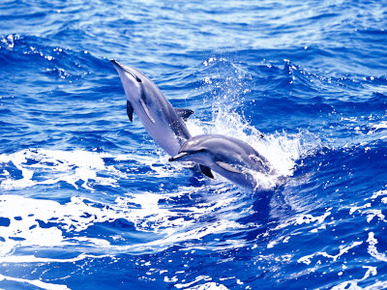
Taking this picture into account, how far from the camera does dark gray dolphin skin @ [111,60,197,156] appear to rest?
41.9 ft

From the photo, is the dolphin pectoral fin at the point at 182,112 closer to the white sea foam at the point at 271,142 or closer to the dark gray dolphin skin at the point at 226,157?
the dark gray dolphin skin at the point at 226,157


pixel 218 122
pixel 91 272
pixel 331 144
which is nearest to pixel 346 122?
pixel 331 144

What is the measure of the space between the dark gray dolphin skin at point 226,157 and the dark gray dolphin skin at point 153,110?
4.23ft

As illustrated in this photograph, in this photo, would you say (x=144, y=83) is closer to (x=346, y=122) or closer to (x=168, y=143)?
(x=168, y=143)

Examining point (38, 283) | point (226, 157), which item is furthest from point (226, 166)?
point (38, 283)

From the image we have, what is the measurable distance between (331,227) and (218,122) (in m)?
6.03

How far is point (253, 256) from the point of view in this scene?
10250 millimetres

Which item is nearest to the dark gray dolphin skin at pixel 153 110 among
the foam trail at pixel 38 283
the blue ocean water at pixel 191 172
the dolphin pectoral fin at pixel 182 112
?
the dolphin pectoral fin at pixel 182 112

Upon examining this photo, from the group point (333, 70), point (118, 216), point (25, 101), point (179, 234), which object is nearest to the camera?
point (179, 234)

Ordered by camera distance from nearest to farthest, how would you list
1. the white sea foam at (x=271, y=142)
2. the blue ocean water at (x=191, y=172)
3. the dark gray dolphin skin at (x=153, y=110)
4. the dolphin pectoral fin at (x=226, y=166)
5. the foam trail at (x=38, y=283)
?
1. the foam trail at (x=38, y=283)
2. the blue ocean water at (x=191, y=172)
3. the dolphin pectoral fin at (x=226, y=166)
4. the dark gray dolphin skin at (x=153, y=110)
5. the white sea foam at (x=271, y=142)

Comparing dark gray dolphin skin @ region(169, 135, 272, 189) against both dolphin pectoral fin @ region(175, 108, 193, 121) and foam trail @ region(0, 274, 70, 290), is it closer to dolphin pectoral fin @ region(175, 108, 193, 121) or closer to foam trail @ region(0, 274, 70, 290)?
dolphin pectoral fin @ region(175, 108, 193, 121)

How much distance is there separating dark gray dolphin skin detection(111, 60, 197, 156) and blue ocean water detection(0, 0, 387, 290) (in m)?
1.29

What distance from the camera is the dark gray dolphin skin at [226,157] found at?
38.3 feet

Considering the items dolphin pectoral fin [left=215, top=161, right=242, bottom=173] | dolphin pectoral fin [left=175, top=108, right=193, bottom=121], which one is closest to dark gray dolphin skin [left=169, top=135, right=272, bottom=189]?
dolphin pectoral fin [left=215, top=161, right=242, bottom=173]
